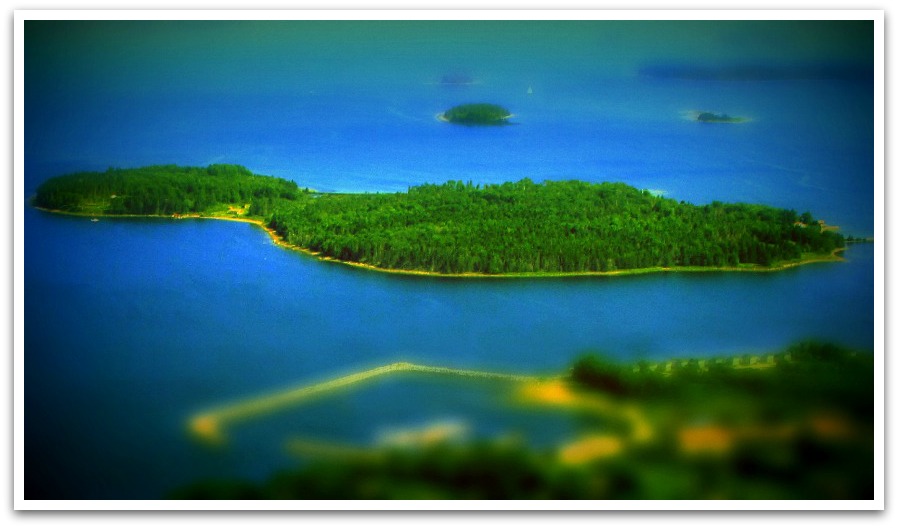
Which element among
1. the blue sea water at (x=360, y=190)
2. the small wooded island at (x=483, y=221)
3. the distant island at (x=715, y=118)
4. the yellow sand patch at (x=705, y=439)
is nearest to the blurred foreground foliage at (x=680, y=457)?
the yellow sand patch at (x=705, y=439)

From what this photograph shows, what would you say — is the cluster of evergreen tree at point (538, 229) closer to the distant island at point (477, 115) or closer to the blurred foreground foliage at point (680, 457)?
the distant island at point (477, 115)

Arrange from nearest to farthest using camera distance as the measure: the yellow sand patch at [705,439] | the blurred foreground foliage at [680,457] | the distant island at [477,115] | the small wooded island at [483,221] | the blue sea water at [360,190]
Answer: the blurred foreground foliage at [680,457], the yellow sand patch at [705,439], the blue sea water at [360,190], the small wooded island at [483,221], the distant island at [477,115]

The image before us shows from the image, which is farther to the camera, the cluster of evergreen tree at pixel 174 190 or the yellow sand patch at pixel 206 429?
the cluster of evergreen tree at pixel 174 190

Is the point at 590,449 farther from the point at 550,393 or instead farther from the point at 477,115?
the point at 477,115

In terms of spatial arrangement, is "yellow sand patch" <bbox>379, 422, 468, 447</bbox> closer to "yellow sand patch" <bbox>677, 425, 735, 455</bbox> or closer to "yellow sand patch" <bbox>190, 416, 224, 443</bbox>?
"yellow sand patch" <bbox>190, 416, 224, 443</bbox>
